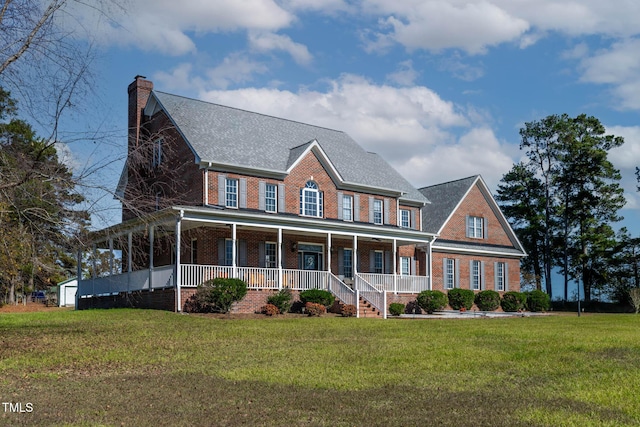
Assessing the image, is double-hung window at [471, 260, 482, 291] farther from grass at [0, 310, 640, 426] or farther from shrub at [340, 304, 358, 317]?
grass at [0, 310, 640, 426]

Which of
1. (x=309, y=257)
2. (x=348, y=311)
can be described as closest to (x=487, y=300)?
(x=309, y=257)

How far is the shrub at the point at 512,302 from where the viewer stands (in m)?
36.6

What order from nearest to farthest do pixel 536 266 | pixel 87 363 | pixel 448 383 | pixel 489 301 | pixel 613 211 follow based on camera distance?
pixel 448 383, pixel 87 363, pixel 489 301, pixel 613 211, pixel 536 266

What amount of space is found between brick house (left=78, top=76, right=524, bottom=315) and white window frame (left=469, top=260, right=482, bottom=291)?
1154mm

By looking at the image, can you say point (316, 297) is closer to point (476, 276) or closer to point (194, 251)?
point (194, 251)

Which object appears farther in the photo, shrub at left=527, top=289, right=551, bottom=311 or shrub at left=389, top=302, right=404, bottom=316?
shrub at left=527, top=289, right=551, bottom=311

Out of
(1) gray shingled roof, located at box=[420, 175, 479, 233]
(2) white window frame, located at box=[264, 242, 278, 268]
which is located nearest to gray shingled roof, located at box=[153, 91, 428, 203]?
(1) gray shingled roof, located at box=[420, 175, 479, 233]

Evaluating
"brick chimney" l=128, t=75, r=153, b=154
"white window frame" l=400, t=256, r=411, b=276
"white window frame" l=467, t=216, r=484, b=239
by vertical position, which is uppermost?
"brick chimney" l=128, t=75, r=153, b=154

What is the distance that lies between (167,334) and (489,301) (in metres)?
22.8

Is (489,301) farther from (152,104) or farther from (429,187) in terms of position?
(152,104)

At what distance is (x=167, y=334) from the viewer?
1717cm

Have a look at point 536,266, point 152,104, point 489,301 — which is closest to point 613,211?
point 536,266

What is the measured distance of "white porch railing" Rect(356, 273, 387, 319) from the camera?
91.1 feet

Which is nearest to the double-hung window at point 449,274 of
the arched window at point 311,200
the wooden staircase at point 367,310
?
the arched window at point 311,200
